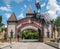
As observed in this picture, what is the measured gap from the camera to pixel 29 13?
7719 cm

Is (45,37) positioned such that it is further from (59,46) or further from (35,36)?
(35,36)

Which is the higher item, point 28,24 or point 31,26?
point 28,24

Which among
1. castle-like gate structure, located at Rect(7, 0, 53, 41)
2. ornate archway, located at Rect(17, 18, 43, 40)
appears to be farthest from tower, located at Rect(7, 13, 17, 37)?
ornate archway, located at Rect(17, 18, 43, 40)

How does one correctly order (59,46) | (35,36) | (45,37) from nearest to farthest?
(59,46) → (45,37) → (35,36)

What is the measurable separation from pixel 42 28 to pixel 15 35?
274 inches

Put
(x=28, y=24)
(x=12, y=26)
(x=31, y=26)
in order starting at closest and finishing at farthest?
1. (x=28, y=24)
2. (x=12, y=26)
3. (x=31, y=26)

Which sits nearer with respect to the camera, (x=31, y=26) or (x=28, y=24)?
(x=28, y=24)

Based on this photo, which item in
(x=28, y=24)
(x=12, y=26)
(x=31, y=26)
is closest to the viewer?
(x=28, y=24)

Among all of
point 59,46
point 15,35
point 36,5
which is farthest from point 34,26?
point 59,46

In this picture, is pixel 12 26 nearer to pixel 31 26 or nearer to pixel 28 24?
pixel 28 24

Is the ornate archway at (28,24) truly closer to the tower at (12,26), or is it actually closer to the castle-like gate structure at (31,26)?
the castle-like gate structure at (31,26)

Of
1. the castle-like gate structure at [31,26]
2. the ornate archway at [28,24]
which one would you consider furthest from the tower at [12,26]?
the ornate archway at [28,24]

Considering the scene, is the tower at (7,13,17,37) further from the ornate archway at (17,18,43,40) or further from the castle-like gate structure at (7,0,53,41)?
the ornate archway at (17,18,43,40)

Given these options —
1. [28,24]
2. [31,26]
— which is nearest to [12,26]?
[28,24]
